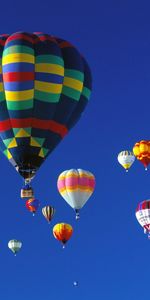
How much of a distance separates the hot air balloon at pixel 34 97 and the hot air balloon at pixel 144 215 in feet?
35.4

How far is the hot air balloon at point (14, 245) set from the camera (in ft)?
171

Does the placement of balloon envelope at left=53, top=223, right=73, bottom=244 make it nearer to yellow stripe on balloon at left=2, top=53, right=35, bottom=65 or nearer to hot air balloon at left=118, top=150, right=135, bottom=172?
hot air balloon at left=118, top=150, right=135, bottom=172

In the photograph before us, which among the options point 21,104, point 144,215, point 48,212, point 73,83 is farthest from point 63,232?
point 21,104

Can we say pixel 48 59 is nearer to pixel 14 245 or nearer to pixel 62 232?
pixel 62 232

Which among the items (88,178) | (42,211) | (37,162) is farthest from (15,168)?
(42,211)

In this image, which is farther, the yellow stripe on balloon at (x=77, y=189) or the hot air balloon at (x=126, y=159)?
the hot air balloon at (x=126, y=159)

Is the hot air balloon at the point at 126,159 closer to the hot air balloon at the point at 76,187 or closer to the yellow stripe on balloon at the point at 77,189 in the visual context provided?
the hot air balloon at the point at 76,187

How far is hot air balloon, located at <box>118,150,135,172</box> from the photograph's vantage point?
48000mm

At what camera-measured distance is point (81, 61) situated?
35781 millimetres

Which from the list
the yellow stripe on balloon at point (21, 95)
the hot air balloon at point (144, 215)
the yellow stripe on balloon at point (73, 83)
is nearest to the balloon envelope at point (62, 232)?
the hot air balloon at point (144, 215)

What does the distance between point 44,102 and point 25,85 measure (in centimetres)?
93

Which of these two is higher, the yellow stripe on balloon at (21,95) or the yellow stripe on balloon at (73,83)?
the yellow stripe on balloon at (73,83)

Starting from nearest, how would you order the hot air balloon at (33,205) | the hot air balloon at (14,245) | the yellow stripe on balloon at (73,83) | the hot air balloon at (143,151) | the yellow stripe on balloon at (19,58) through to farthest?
1. the yellow stripe on balloon at (19,58)
2. the yellow stripe on balloon at (73,83)
3. the hot air balloon at (143,151)
4. the hot air balloon at (33,205)
5. the hot air balloon at (14,245)

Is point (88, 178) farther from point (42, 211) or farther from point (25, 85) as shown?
point (25, 85)
